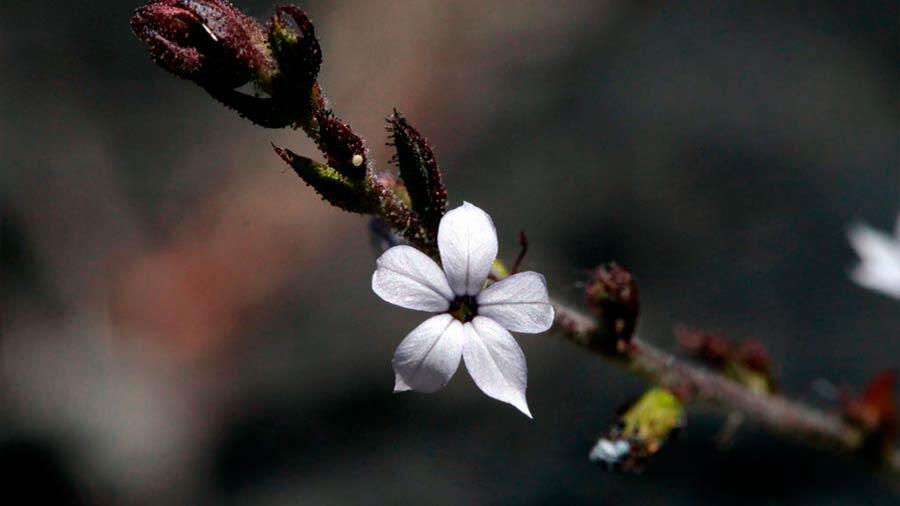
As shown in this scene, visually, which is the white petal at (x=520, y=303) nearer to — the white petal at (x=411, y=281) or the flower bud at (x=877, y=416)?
the white petal at (x=411, y=281)

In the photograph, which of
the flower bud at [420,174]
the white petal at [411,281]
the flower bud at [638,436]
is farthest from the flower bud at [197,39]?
the flower bud at [638,436]

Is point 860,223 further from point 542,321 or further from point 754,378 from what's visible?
point 542,321

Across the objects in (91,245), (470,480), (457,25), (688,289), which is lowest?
(470,480)

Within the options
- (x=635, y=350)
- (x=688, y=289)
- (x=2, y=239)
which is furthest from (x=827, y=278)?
(x=2, y=239)

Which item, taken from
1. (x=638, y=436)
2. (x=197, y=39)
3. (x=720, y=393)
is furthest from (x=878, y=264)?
(x=197, y=39)

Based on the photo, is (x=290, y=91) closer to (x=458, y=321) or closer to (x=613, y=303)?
(x=458, y=321)

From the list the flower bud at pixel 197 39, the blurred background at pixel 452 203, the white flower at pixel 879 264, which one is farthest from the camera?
the blurred background at pixel 452 203
